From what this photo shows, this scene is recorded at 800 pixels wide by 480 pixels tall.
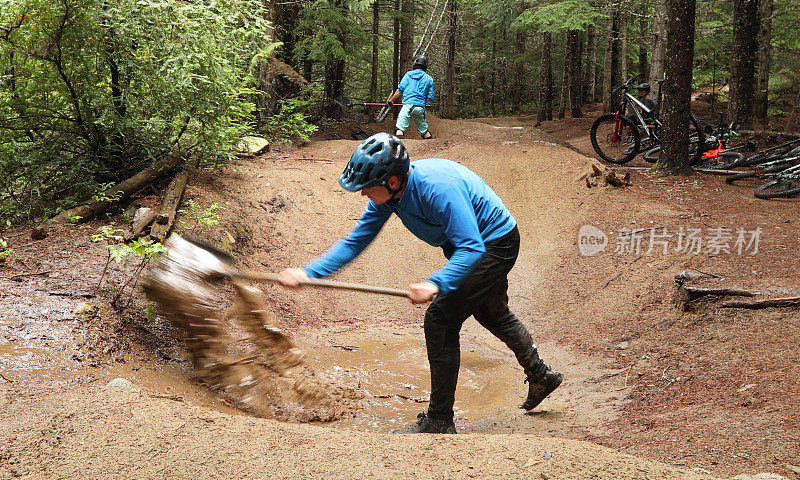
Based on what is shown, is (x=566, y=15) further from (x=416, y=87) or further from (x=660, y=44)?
(x=416, y=87)

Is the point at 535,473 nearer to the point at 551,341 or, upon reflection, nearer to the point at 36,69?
the point at 551,341

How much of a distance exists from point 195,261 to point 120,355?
2.97 ft

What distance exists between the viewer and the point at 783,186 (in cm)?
920

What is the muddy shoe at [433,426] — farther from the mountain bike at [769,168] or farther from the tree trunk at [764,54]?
the tree trunk at [764,54]

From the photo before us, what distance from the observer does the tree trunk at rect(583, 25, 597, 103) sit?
26.1m

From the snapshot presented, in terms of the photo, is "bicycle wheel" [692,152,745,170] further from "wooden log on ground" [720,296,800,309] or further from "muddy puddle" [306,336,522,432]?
"muddy puddle" [306,336,522,432]

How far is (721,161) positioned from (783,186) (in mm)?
2434

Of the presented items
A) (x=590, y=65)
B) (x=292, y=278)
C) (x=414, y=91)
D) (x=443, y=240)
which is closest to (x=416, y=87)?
(x=414, y=91)

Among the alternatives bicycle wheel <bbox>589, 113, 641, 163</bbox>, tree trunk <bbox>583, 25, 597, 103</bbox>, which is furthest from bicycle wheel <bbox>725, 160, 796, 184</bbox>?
tree trunk <bbox>583, 25, 597, 103</bbox>

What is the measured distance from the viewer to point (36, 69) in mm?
6410

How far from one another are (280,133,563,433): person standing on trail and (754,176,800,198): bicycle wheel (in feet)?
24.2

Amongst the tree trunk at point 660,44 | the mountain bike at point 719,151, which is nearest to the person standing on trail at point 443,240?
the mountain bike at point 719,151

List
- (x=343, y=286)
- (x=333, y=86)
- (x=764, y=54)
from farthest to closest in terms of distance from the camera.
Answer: (x=333, y=86) → (x=764, y=54) → (x=343, y=286)

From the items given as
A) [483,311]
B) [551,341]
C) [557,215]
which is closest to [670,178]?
[557,215]
